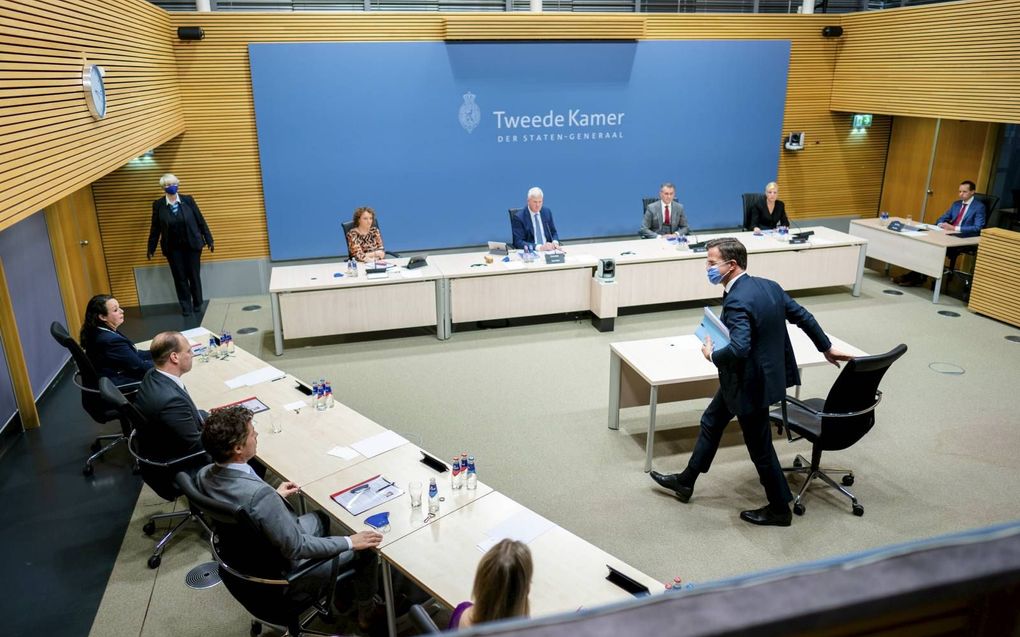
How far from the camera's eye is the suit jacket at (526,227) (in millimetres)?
9156

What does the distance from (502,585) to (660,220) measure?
8169mm

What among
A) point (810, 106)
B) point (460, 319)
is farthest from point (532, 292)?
point (810, 106)

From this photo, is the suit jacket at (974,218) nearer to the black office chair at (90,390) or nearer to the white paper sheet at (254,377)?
the white paper sheet at (254,377)

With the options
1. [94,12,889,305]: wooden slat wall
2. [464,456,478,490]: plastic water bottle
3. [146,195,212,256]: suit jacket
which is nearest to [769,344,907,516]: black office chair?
[464,456,478,490]: plastic water bottle

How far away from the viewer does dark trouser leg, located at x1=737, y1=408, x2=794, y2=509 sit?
184 inches

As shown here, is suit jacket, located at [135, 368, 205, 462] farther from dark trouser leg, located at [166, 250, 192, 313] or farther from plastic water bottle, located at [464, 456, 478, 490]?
dark trouser leg, located at [166, 250, 192, 313]

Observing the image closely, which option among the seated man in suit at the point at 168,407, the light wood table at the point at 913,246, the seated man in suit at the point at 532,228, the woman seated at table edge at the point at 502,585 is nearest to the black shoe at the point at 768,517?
the woman seated at table edge at the point at 502,585

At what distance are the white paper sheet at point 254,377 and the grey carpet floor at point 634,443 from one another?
1.05 m

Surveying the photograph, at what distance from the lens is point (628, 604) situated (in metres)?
0.61

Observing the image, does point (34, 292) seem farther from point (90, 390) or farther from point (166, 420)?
point (166, 420)

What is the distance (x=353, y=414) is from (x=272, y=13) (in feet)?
22.4

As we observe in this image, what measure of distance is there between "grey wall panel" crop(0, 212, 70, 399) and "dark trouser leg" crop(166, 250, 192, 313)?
5.69ft

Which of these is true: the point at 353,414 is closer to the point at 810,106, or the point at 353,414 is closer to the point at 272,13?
the point at 272,13

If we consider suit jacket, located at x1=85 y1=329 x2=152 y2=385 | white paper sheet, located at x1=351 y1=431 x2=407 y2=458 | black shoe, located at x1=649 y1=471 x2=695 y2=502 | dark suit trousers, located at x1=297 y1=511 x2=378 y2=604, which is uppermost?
suit jacket, located at x1=85 y1=329 x2=152 y2=385
